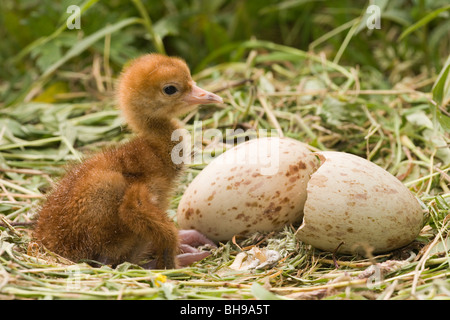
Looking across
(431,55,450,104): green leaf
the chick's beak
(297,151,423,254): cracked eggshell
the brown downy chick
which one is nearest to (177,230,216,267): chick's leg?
the brown downy chick

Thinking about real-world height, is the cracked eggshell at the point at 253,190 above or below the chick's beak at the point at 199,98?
below

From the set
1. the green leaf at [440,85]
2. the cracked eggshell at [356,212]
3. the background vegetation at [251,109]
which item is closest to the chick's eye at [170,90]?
the background vegetation at [251,109]

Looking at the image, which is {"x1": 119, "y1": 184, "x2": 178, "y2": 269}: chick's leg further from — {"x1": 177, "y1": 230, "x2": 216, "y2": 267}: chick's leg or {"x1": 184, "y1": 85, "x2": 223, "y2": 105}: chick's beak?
{"x1": 184, "y1": 85, "x2": 223, "y2": 105}: chick's beak

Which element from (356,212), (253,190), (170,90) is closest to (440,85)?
(356,212)

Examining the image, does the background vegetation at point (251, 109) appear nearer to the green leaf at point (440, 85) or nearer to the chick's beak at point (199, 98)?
the green leaf at point (440, 85)

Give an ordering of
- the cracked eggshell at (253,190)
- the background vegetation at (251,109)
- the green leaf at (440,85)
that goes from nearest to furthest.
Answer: the background vegetation at (251,109), the cracked eggshell at (253,190), the green leaf at (440,85)

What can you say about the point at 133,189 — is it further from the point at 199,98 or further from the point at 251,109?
the point at 251,109
